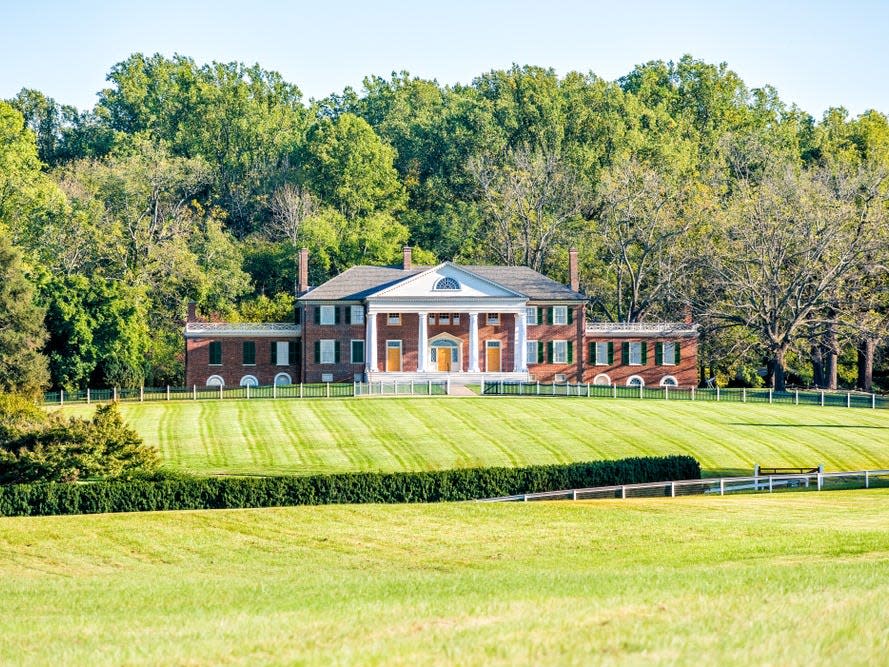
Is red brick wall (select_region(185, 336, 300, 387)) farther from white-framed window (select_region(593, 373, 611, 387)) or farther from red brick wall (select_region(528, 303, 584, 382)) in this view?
white-framed window (select_region(593, 373, 611, 387))

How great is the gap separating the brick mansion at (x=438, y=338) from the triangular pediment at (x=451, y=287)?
0.06 m

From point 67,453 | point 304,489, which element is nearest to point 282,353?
point 67,453

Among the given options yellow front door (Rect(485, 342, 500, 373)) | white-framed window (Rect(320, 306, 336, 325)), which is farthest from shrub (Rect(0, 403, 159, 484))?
yellow front door (Rect(485, 342, 500, 373))

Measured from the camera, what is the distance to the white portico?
73125 millimetres

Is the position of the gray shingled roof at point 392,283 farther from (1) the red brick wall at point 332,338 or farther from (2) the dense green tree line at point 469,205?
(2) the dense green tree line at point 469,205

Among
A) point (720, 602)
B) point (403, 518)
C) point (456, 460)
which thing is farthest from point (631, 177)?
point (720, 602)

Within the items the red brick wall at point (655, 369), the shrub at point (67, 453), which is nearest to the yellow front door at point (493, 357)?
the red brick wall at point (655, 369)

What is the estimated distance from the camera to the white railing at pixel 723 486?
38.2 meters

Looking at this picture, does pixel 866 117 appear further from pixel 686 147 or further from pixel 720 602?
pixel 720 602

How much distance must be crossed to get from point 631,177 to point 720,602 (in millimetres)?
71782

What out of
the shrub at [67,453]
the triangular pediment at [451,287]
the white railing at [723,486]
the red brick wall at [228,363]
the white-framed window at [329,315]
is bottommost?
the white railing at [723,486]

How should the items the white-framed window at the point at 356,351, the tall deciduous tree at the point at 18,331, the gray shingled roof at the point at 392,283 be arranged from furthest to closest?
the white-framed window at the point at 356,351, the gray shingled roof at the point at 392,283, the tall deciduous tree at the point at 18,331

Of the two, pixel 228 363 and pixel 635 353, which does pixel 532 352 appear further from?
pixel 228 363

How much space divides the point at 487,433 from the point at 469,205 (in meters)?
43.6
